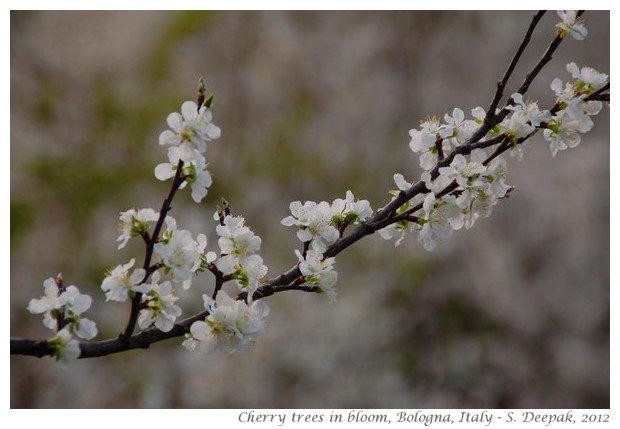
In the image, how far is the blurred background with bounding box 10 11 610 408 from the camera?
443cm

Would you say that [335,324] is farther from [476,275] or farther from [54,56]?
[54,56]

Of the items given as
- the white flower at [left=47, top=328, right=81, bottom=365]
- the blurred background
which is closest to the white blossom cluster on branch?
the white flower at [left=47, top=328, right=81, bottom=365]

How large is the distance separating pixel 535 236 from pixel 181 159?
13.7ft

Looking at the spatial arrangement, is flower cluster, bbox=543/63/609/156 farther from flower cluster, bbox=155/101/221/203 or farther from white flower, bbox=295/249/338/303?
flower cluster, bbox=155/101/221/203

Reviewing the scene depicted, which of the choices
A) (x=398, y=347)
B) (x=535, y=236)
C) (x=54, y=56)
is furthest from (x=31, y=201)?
(x=535, y=236)

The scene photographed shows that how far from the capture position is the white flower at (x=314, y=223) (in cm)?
112

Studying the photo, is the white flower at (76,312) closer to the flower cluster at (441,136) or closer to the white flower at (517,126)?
the flower cluster at (441,136)

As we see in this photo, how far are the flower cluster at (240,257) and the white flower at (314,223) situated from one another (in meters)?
0.07

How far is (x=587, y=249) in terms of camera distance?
4.70m

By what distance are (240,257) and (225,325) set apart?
12 centimetres

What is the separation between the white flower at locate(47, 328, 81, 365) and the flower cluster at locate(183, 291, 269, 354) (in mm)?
158

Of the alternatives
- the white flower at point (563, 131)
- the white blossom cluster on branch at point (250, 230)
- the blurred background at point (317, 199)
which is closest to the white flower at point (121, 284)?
the white blossom cluster on branch at point (250, 230)

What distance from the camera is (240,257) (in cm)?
108
